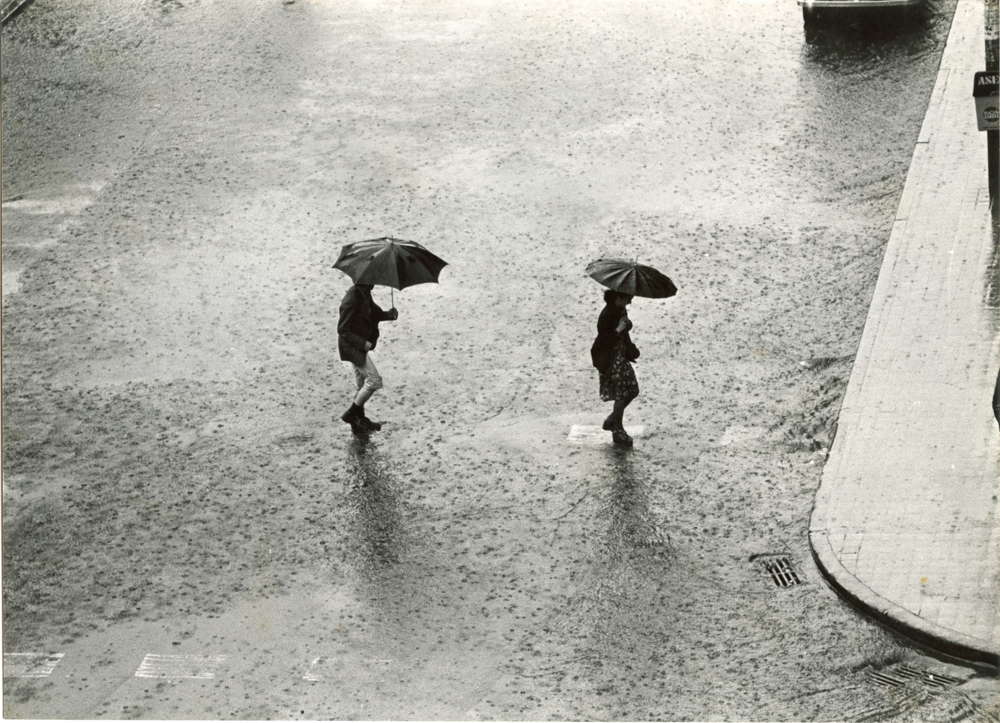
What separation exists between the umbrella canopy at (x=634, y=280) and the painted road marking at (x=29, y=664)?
480 centimetres

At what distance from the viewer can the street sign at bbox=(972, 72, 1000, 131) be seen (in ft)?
44.8

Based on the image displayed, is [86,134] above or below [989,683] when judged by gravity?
above

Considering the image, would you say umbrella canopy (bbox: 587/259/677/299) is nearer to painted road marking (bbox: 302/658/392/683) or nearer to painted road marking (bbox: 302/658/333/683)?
painted road marking (bbox: 302/658/392/683)

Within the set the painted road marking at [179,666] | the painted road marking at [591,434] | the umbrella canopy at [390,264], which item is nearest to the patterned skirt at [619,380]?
the painted road marking at [591,434]

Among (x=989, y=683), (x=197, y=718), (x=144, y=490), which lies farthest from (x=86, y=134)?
(x=989, y=683)

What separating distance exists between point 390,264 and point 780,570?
152 inches

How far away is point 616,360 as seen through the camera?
1155 centimetres

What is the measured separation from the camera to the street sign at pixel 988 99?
13.7 m

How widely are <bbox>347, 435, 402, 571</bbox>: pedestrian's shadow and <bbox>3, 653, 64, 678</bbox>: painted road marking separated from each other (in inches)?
86.8

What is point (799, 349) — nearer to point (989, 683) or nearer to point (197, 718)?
point (989, 683)

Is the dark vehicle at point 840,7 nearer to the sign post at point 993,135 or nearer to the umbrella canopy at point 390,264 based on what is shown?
the sign post at point 993,135

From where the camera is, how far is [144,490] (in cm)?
1133

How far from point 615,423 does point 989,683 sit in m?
3.75

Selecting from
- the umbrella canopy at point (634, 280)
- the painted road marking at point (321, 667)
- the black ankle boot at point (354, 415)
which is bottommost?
the painted road marking at point (321, 667)
